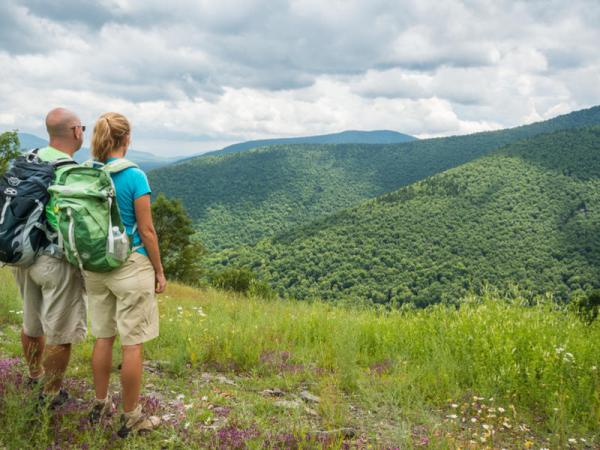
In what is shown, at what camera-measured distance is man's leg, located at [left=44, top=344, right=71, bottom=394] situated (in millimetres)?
2957

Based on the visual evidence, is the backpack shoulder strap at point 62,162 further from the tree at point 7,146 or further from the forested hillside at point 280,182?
the forested hillside at point 280,182

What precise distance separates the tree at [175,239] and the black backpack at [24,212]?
2684 cm

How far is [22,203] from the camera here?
8.85 feet

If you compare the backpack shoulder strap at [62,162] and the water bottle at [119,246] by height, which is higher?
the backpack shoulder strap at [62,162]

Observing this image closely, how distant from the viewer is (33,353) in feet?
10.00

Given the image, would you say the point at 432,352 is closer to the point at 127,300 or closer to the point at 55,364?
the point at 127,300

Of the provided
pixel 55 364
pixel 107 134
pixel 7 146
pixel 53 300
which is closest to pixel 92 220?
pixel 107 134

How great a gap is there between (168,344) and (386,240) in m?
71.5

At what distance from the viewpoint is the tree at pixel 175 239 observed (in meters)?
29.1

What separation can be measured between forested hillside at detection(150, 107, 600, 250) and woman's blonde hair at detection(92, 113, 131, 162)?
4187 inches

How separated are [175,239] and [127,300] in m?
28.4

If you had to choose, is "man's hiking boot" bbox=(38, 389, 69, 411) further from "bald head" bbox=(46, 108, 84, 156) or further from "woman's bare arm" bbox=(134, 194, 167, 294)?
"bald head" bbox=(46, 108, 84, 156)

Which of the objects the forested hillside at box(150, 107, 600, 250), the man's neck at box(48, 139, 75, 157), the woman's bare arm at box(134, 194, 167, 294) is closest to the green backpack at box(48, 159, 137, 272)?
the woman's bare arm at box(134, 194, 167, 294)

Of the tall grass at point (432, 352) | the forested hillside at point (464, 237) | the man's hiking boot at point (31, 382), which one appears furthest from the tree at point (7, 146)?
the man's hiking boot at point (31, 382)
